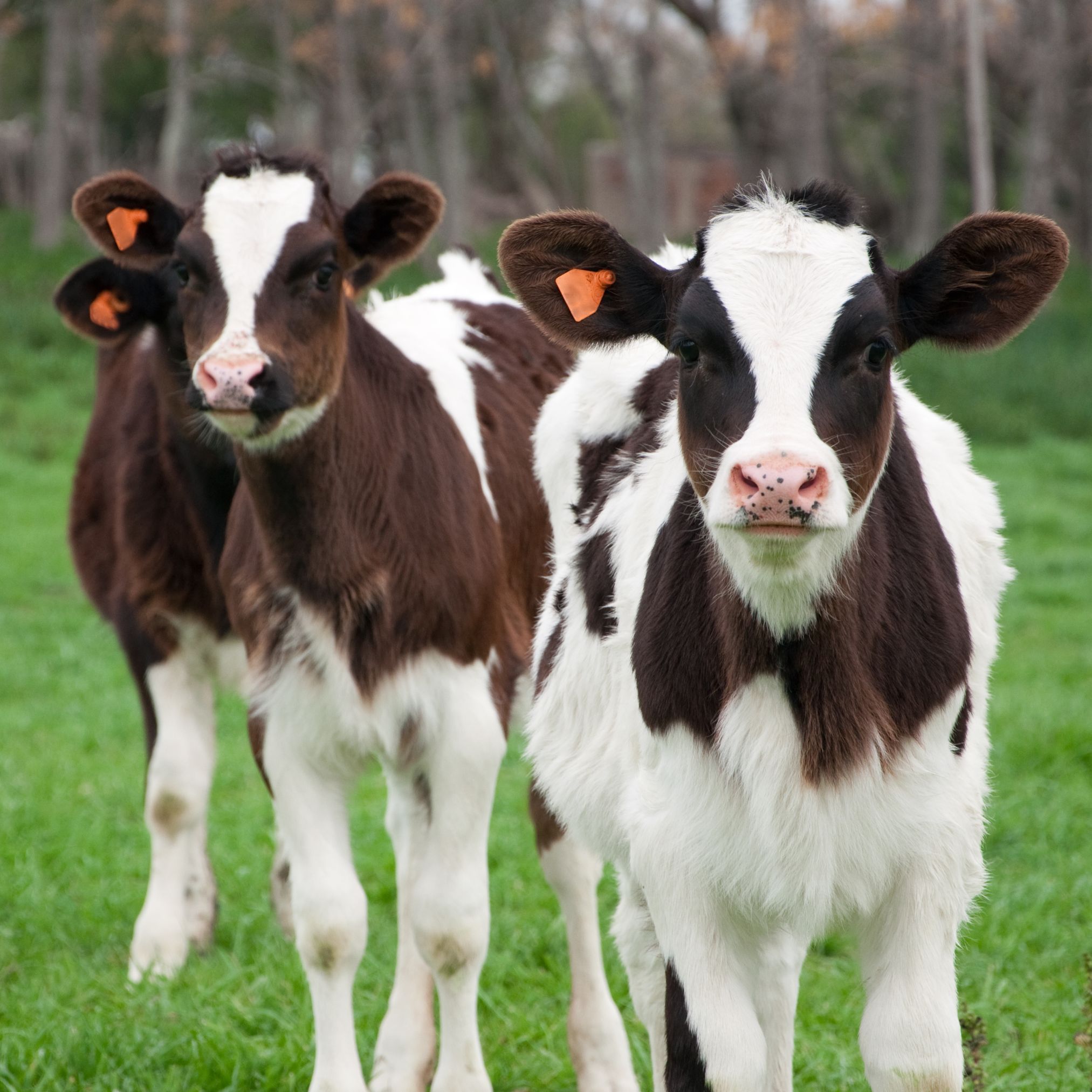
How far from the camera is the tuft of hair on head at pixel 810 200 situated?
3361 millimetres

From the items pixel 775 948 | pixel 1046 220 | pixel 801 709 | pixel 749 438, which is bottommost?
pixel 775 948

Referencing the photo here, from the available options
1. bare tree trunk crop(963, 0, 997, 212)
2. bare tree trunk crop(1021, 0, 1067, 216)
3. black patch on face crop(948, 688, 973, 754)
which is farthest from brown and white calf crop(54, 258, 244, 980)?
bare tree trunk crop(1021, 0, 1067, 216)

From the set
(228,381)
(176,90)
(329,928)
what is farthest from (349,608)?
(176,90)

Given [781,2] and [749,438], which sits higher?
[781,2]

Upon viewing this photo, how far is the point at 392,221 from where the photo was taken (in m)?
4.94

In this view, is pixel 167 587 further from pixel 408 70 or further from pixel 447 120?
pixel 408 70

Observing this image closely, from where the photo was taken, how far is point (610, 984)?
17.2ft

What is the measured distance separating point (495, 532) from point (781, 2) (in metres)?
17.1

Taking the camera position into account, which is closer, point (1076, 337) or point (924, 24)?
point (1076, 337)

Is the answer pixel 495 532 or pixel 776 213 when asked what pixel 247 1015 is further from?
pixel 776 213

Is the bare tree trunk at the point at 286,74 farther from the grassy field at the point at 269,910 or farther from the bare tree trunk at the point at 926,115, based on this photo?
the grassy field at the point at 269,910

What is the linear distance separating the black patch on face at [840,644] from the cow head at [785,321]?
0.42ft

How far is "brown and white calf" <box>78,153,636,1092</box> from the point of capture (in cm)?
435

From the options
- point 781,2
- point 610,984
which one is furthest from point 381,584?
point 781,2
